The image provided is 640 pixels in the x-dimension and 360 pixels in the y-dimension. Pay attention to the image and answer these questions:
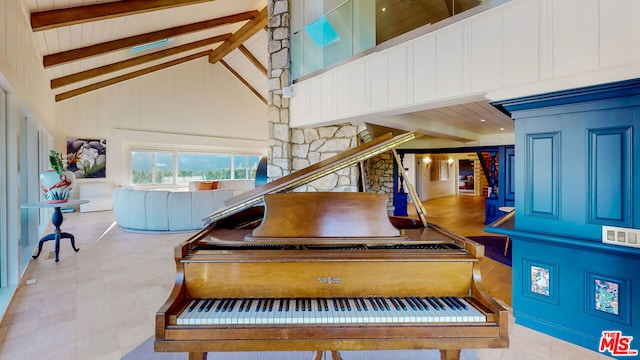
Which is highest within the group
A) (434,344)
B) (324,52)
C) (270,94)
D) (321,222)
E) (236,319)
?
(324,52)

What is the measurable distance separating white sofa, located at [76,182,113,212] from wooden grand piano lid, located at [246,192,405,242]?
8795 mm

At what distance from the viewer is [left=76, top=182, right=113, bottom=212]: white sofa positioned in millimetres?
7852

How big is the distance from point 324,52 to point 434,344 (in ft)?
13.6

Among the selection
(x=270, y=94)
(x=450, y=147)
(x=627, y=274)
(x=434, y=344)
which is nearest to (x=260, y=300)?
(x=434, y=344)

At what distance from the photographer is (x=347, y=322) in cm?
116

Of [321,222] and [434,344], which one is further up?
[321,222]

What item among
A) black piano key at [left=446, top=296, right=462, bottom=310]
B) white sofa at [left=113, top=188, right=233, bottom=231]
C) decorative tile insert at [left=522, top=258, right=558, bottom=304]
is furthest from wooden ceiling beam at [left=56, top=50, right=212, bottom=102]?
decorative tile insert at [left=522, top=258, right=558, bottom=304]

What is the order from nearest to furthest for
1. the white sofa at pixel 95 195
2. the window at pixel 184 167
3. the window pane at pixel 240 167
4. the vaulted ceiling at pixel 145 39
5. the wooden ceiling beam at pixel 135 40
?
1. the vaulted ceiling at pixel 145 39
2. the wooden ceiling beam at pixel 135 40
3. the white sofa at pixel 95 195
4. the window at pixel 184 167
5. the window pane at pixel 240 167

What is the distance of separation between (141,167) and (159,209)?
497 cm

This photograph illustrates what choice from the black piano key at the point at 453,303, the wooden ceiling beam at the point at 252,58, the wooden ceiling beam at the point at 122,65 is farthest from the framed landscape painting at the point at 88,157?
the black piano key at the point at 453,303

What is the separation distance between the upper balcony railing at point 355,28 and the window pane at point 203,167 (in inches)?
285

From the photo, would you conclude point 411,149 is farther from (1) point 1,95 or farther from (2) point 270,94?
(1) point 1,95

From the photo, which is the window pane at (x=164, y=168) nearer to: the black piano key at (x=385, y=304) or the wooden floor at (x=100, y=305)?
the wooden floor at (x=100, y=305)

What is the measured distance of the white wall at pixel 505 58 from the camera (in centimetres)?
180
